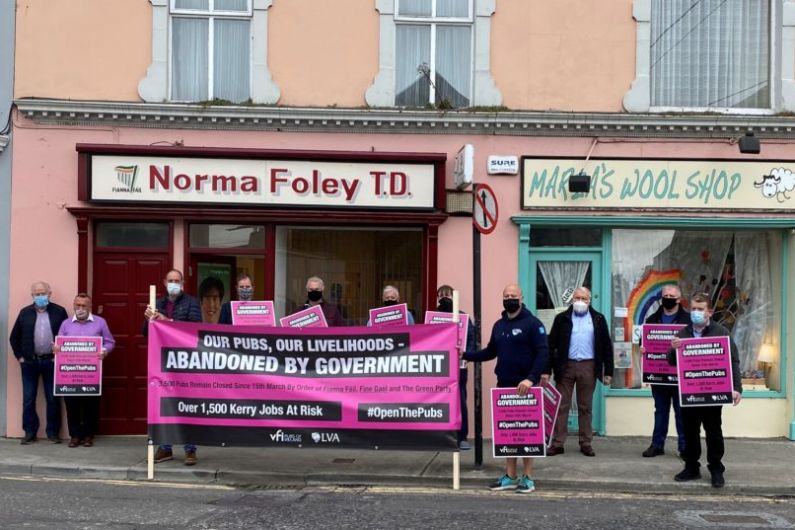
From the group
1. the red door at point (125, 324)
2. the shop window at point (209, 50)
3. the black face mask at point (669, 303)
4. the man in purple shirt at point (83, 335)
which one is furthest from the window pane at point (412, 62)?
the man in purple shirt at point (83, 335)

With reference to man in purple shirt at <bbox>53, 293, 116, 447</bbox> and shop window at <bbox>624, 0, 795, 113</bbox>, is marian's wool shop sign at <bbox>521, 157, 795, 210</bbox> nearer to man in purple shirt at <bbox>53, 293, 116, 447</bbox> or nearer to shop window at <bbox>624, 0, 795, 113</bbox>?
shop window at <bbox>624, 0, 795, 113</bbox>

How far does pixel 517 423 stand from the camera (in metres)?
8.17

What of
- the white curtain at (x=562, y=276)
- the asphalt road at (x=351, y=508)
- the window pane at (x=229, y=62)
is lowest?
the asphalt road at (x=351, y=508)

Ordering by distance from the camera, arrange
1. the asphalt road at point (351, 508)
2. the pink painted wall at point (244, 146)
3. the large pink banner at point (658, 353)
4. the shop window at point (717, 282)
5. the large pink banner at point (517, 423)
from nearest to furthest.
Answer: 1. the asphalt road at point (351, 508)
2. the large pink banner at point (517, 423)
3. the large pink banner at point (658, 353)
4. the pink painted wall at point (244, 146)
5. the shop window at point (717, 282)

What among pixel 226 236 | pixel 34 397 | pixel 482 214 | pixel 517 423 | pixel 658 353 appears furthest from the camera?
pixel 226 236

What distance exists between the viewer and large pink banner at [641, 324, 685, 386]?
9.74 m

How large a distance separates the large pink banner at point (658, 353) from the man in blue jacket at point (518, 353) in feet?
7.03

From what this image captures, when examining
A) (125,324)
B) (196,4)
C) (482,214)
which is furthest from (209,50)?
(482,214)

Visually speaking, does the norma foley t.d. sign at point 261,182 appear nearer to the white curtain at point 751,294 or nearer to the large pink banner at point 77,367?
the large pink banner at point 77,367

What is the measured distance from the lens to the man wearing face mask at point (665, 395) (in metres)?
9.80

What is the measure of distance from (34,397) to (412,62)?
21.3 feet

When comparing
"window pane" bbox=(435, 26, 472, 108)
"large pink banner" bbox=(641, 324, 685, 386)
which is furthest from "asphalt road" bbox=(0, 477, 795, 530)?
"window pane" bbox=(435, 26, 472, 108)

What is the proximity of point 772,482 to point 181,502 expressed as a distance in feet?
19.1

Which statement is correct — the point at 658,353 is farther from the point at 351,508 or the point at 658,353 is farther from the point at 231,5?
the point at 231,5
